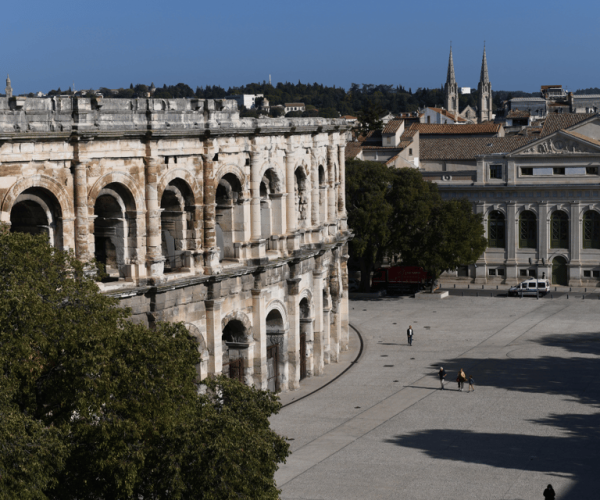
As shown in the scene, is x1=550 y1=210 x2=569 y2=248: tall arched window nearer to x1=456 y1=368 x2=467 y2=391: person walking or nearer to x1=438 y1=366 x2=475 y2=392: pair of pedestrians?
x1=438 y1=366 x2=475 y2=392: pair of pedestrians

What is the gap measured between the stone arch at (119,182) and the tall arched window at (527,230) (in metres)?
54.4

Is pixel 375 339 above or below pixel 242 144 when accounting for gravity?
below

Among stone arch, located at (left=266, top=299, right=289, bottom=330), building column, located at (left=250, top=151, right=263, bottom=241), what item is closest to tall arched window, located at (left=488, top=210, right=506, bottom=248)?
stone arch, located at (left=266, top=299, right=289, bottom=330)

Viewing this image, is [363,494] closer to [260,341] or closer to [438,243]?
[260,341]

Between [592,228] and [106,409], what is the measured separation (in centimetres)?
7003

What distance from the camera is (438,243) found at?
82.6 meters

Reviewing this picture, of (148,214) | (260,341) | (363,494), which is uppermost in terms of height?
(148,214)

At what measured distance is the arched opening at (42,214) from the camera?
1585 inches

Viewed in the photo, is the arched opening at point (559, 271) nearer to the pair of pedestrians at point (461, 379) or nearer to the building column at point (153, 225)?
the pair of pedestrians at point (461, 379)

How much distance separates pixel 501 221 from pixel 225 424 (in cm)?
6887

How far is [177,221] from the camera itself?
47.7m

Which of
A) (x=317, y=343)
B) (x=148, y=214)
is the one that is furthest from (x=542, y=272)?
(x=148, y=214)

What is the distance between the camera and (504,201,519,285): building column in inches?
3617

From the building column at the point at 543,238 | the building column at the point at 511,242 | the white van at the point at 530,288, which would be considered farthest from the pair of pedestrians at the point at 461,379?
the building column at the point at 511,242
